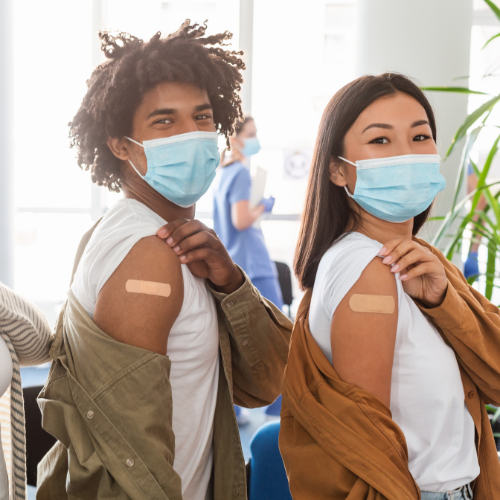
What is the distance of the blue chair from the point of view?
4.71ft

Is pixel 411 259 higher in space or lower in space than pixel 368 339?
higher

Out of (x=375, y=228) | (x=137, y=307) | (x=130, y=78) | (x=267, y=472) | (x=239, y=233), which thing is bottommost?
(x=267, y=472)

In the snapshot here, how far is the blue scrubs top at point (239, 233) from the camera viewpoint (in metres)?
3.00

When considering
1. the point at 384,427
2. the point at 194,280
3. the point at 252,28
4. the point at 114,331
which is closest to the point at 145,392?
the point at 114,331

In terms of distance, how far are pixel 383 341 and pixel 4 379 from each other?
2.12 ft

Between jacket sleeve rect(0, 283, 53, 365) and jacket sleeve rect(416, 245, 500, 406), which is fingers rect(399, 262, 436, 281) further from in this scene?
jacket sleeve rect(0, 283, 53, 365)

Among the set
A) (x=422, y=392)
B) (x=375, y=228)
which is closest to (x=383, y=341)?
(x=422, y=392)

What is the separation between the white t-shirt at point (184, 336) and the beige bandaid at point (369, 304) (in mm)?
297

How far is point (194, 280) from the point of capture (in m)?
1.04

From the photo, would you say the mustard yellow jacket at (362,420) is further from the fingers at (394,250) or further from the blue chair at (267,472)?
the blue chair at (267,472)

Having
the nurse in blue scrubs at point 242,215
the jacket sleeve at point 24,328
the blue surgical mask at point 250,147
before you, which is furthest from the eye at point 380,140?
the blue surgical mask at point 250,147

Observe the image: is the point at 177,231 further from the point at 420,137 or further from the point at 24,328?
the point at 420,137

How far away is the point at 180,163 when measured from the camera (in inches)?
42.3

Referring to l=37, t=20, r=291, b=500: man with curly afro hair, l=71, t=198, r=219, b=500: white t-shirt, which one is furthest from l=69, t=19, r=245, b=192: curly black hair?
l=71, t=198, r=219, b=500: white t-shirt
